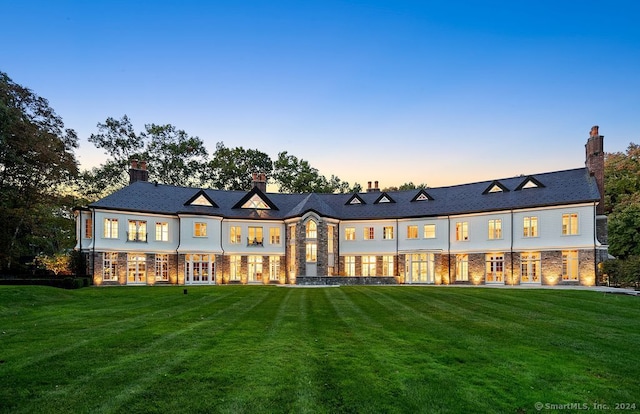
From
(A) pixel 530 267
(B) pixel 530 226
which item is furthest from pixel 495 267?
(B) pixel 530 226

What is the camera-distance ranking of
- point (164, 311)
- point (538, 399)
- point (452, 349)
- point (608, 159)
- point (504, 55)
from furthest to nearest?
point (608, 159)
point (504, 55)
point (164, 311)
point (452, 349)
point (538, 399)

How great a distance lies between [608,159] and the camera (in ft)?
158

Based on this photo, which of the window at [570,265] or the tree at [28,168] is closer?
the window at [570,265]

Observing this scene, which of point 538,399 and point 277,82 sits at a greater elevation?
point 277,82

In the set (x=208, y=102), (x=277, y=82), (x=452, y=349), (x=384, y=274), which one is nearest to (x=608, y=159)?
(x=384, y=274)

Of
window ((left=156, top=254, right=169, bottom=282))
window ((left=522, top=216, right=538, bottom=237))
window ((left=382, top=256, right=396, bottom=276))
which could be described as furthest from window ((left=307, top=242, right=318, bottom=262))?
window ((left=522, top=216, right=538, bottom=237))

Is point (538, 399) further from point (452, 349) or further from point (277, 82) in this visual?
point (277, 82)

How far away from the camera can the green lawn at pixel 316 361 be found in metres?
5.36

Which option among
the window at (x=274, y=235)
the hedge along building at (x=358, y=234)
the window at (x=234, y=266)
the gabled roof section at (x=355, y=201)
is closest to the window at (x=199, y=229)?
the hedge along building at (x=358, y=234)

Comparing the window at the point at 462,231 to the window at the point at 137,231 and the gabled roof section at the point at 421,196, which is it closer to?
the gabled roof section at the point at 421,196

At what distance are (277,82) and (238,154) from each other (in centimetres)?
2470

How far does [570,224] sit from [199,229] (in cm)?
2824

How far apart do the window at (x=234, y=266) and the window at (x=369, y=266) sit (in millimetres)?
10914

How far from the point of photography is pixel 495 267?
3142 centimetres
